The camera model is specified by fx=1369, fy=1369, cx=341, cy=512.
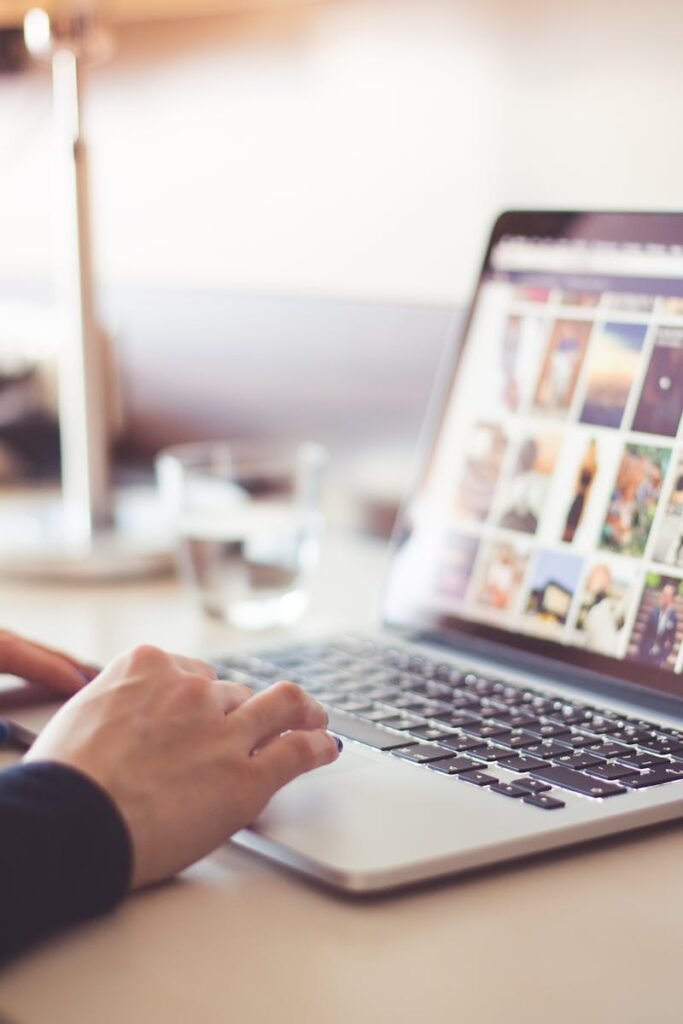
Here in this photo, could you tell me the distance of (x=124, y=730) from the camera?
62cm

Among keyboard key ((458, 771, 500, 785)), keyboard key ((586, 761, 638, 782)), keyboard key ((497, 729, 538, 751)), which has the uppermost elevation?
keyboard key ((586, 761, 638, 782))

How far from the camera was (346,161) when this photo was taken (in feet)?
4.50

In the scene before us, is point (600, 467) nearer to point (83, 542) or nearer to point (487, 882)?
point (487, 882)

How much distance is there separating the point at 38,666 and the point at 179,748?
0.20 m

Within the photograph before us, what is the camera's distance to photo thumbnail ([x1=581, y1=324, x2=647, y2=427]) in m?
0.88

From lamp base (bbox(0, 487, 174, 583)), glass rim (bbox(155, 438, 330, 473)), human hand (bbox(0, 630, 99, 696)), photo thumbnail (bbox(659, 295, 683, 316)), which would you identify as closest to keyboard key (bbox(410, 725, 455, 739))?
human hand (bbox(0, 630, 99, 696))

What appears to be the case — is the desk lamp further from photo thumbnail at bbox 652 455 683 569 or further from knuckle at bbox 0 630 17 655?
photo thumbnail at bbox 652 455 683 569

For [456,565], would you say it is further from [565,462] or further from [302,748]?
[302,748]

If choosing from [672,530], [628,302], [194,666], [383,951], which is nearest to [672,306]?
[628,302]

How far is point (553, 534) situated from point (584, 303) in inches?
6.3

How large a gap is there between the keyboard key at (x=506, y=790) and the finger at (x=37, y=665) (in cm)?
28

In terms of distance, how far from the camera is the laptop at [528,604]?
2.06 feet

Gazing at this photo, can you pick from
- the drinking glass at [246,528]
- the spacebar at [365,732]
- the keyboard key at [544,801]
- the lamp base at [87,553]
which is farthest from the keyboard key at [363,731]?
the lamp base at [87,553]

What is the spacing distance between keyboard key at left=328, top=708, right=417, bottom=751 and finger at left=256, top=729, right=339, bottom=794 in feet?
0.17
